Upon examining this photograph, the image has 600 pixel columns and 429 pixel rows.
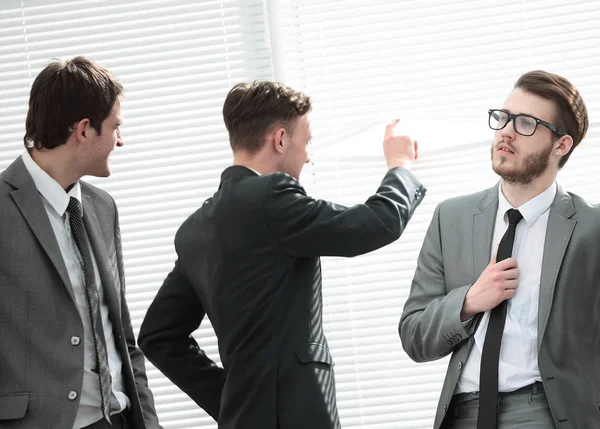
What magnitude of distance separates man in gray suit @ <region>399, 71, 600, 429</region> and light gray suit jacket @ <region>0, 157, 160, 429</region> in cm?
113

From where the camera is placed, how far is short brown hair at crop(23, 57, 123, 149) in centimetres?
260

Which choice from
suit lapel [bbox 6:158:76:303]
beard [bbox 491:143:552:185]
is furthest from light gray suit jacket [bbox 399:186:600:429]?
suit lapel [bbox 6:158:76:303]

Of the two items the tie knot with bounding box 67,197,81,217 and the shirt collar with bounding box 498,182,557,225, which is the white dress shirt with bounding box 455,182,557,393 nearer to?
the shirt collar with bounding box 498,182,557,225

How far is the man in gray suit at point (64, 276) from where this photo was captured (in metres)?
2.44

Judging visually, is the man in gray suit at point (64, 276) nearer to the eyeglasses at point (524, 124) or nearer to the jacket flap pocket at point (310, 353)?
the jacket flap pocket at point (310, 353)

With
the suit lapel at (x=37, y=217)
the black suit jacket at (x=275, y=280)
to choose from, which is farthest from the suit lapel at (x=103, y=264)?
the black suit jacket at (x=275, y=280)

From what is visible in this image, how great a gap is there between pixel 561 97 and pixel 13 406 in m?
1.99

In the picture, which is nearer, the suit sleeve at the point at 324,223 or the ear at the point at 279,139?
the suit sleeve at the point at 324,223

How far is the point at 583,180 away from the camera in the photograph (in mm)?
3332

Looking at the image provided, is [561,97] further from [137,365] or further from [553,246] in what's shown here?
[137,365]

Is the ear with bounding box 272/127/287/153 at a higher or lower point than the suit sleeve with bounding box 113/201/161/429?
higher

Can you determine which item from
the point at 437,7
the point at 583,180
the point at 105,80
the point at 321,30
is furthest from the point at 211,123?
the point at 583,180

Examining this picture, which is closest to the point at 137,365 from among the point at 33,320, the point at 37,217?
the point at 33,320

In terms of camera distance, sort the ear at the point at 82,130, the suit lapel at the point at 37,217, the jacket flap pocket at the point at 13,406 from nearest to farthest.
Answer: the jacket flap pocket at the point at 13,406 → the suit lapel at the point at 37,217 → the ear at the point at 82,130
